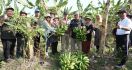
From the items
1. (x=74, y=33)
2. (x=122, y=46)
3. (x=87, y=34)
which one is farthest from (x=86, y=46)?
(x=122, y=46)

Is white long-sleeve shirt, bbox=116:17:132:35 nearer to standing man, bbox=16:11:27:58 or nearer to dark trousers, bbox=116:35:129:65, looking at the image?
dark trousers, bbox=116:35:129:65

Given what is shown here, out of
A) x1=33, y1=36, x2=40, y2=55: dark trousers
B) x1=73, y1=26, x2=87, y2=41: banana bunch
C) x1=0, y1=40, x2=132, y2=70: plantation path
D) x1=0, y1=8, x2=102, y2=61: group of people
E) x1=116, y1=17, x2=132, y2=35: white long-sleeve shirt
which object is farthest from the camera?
x1=73, y1=26, x2=87, y2=41: banana bunch

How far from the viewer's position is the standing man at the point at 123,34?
1122 cm

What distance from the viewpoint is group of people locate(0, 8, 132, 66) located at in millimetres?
11461

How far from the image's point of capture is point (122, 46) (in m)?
11.6

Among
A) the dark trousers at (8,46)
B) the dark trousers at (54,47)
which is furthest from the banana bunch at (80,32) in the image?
the dark trousers at (8,46)

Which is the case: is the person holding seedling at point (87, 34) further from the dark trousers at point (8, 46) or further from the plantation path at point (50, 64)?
the dark trousers at point (8, 46)

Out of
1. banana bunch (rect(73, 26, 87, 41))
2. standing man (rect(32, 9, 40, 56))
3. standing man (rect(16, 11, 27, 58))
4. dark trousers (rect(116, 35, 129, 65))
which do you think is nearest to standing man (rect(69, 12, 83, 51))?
banana bunch (rect(73, 26, 87, 41))

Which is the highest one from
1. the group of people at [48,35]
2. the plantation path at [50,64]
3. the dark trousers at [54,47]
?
the group of people at [48,35]

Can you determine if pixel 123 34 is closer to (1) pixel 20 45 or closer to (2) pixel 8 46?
(1) pixel 20 45

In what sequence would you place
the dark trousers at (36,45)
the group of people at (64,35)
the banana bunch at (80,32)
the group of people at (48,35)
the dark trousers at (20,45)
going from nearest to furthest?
1. the group of people at (64,35)
2. the group of people at (48,35)
3. the dark trousers at (20,45)
4. the dark trousers at (36,45)
5. the banana bunch at (80,32)

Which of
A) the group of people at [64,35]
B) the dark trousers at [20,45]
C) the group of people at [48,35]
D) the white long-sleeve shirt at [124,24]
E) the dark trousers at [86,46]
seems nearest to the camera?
the white long-sleeve shirt at [124,24]

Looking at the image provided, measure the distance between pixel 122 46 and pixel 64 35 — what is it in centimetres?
229

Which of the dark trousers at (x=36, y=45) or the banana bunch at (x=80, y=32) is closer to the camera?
the dark trousers at (x=36, y=45)
